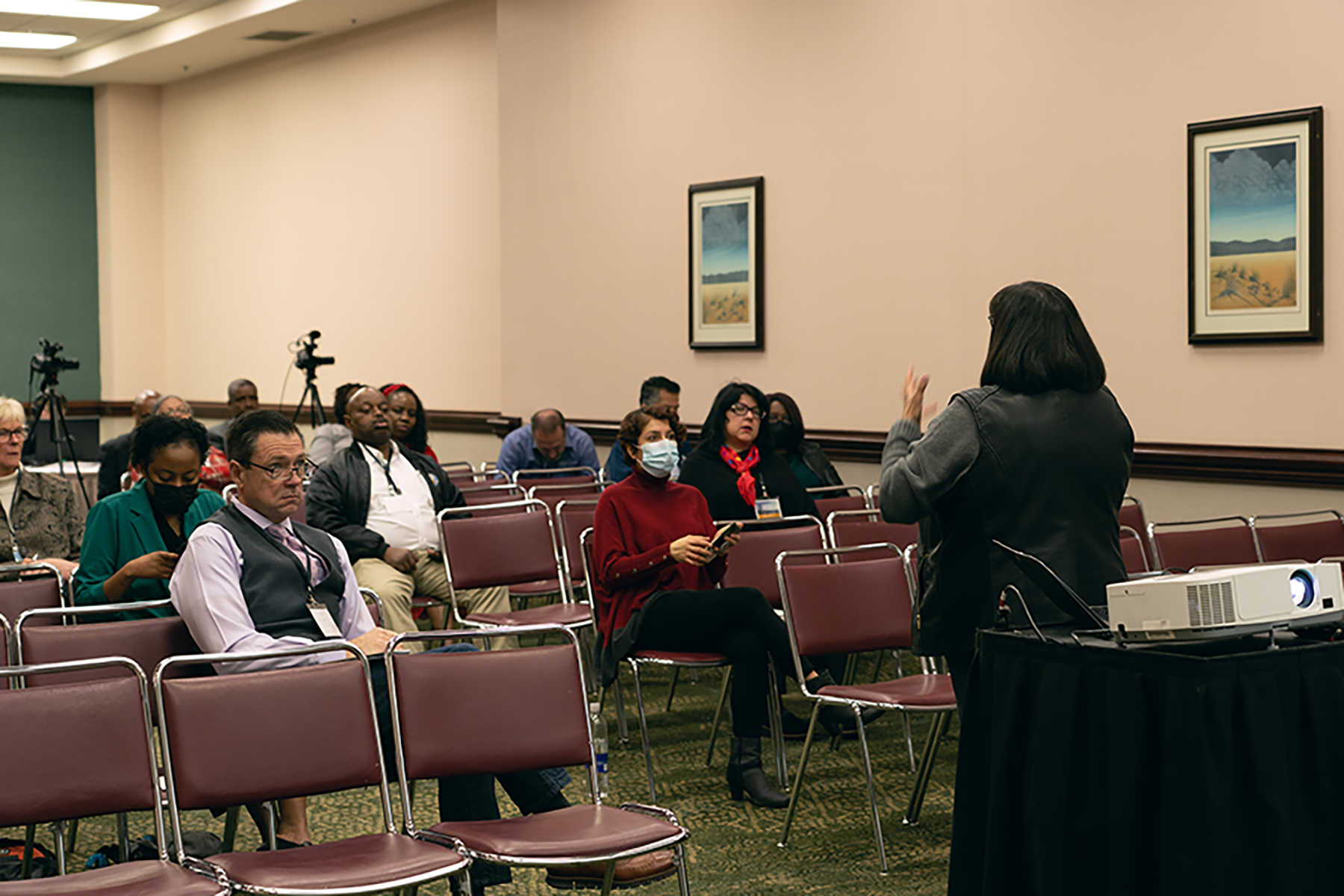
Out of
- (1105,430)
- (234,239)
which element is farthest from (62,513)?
(234,239)

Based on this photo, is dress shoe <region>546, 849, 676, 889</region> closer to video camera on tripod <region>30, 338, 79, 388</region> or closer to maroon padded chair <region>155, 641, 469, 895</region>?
maroon padded chair <region>155, 641, 469, 895</region>

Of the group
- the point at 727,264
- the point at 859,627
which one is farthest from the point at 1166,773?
the point at 727,264

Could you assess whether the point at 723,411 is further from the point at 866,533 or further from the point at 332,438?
the point at 332,438

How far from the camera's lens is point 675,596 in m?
4.91

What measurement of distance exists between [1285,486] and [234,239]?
11.1 m

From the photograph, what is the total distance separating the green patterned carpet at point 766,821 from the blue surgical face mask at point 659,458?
1079mm

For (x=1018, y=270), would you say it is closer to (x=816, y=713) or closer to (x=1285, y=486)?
(x=1285, y=486)

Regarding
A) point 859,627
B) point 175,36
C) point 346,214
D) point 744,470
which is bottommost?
point 859,627

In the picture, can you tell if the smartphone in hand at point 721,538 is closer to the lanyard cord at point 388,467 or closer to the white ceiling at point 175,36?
the lanyard cord at point 388,467

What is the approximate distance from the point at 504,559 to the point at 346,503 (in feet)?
2.83

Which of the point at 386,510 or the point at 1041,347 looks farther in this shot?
the point at 386,510

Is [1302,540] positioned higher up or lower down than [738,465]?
lower down

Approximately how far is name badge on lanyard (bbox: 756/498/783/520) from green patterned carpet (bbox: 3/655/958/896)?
34.9 inches

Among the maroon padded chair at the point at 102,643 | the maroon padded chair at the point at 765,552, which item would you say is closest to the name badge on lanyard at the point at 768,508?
the maroon padded chair at the point at 765,552
